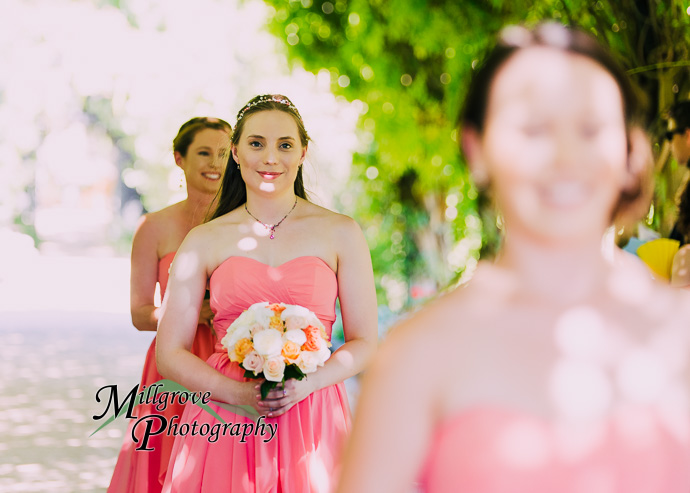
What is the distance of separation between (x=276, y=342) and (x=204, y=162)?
5.03 ft

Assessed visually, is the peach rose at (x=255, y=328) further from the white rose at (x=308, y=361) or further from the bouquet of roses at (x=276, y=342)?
the white rose at (x=308, y=361)

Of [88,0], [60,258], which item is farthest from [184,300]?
[60,258]

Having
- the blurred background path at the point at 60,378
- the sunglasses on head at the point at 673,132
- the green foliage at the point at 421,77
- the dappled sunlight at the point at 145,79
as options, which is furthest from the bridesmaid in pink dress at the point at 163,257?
the dappled sunlight at the point at 145,79

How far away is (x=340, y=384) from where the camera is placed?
3.05 metres

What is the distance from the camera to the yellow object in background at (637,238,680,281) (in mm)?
3191

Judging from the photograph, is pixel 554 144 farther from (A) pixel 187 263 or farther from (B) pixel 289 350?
(A) pixel 187 263

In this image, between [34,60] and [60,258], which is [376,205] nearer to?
[34,60]

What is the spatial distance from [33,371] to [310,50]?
5.40 metres

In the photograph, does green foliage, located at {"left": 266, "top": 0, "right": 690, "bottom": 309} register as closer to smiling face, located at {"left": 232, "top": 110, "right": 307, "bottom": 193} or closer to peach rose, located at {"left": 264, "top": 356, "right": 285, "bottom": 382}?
smiling face, located at {"left": 232, "top": 110, "right": 307, "bottom": 193}

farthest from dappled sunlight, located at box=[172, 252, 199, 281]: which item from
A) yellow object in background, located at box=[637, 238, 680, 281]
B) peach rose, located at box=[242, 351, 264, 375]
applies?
yellow object in background, located at box=[637, 238, 680, 281]

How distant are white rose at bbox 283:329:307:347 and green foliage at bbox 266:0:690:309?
8.90 feet

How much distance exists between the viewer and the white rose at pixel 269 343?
2584mm

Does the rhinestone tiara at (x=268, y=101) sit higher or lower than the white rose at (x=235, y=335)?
higher

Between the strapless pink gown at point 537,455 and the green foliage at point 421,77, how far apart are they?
380cm
